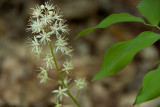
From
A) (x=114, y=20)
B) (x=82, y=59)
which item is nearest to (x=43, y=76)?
(x=114, y=20)

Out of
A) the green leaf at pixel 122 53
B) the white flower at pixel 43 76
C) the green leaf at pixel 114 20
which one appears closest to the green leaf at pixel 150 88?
the green leaf at pixel 122 53

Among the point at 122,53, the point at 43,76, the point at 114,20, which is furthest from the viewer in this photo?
the point at 43,76

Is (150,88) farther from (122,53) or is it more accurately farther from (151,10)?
(151,10)

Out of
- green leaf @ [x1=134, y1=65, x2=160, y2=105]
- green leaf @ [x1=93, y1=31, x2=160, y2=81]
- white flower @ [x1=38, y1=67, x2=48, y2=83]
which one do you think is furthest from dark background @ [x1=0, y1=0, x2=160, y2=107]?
green leaf @ [x1=134, y1=65, x2=160, y2=105]

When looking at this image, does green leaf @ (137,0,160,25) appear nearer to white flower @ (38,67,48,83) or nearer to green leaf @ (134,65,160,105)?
green leaf @ (134,65,160,105)

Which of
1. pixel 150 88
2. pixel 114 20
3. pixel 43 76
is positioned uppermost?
pixel 114 20

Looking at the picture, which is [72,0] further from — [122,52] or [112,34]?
[122,52]

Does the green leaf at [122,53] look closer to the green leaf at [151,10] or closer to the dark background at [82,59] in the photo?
the green leaf at [151,10]
